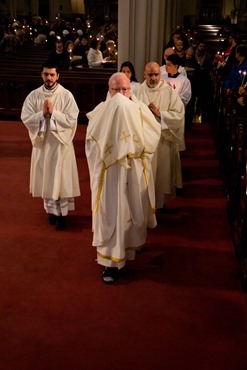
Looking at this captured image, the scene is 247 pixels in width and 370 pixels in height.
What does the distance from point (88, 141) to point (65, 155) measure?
1024 millimetres

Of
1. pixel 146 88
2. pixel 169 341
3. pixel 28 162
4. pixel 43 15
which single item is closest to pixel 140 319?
pixel 169 341

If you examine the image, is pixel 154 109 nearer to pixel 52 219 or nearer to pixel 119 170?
pixel 119 170

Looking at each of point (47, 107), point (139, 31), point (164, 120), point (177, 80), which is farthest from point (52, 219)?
point (139, 31)

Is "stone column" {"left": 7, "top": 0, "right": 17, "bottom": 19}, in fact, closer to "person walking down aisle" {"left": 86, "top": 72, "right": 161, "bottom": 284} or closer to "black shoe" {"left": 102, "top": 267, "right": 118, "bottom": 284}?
"person walking down aisle" {"left": 86, "top": 72, "right": 161, "bottom": 284}

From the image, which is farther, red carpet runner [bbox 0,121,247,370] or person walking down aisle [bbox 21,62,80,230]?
person walking down aisle [bbox 21,62,80,230]

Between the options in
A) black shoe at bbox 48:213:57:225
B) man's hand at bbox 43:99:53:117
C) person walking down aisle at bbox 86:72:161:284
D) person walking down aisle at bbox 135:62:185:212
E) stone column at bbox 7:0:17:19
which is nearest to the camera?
person walking down aisle at bbox 86:72:161:284

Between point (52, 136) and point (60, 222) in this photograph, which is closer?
point (52, 136)

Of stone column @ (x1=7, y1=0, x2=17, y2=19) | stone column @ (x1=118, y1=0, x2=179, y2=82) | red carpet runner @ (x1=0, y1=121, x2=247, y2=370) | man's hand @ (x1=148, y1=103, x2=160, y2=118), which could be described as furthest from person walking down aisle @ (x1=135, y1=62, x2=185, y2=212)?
stone column @ (x1=7, y1=0, x2=17, y2=19)

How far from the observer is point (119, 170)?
3934mm

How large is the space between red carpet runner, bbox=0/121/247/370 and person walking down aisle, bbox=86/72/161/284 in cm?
36

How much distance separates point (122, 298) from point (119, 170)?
3.35 ft

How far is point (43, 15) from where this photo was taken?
3192 centimetres

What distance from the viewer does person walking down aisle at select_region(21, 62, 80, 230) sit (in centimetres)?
488

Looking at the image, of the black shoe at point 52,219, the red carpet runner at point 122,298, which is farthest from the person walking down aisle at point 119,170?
the black shoe at point 52,219
